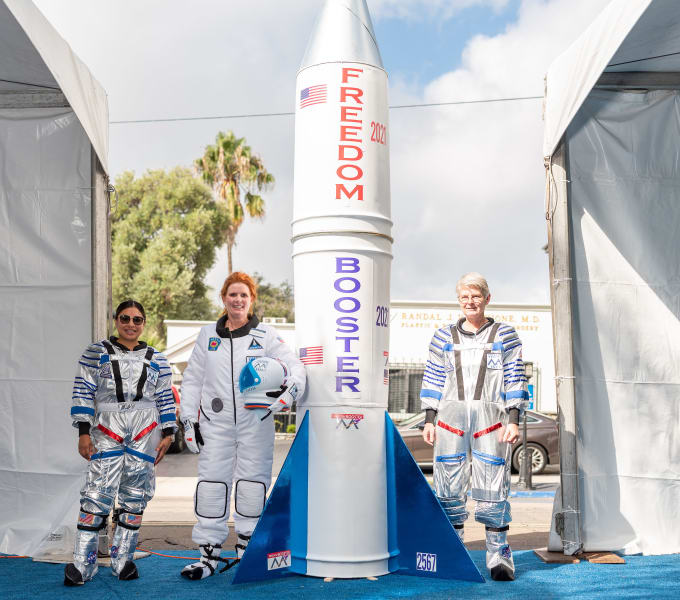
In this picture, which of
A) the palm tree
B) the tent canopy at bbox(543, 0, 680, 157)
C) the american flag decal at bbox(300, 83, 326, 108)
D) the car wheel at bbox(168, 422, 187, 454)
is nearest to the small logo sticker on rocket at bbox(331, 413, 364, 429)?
the american flag decal at bbox(300, 83, 326, 108)

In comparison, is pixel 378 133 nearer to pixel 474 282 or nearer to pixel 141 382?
pixel 474 282

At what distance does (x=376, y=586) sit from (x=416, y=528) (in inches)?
20.6

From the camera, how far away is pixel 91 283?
6555 mm

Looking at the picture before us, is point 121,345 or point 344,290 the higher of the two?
point 344,290

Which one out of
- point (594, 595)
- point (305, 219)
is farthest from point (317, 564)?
point (305, 219)

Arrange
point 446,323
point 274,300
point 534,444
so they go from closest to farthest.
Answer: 1. point 534,444
2. point 446,323
3. point 274,300

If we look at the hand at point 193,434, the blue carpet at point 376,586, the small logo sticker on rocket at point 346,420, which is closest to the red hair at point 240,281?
the hand at point 193,434

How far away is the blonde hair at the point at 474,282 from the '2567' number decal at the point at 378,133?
1188mm

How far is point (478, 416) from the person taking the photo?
5371 mm

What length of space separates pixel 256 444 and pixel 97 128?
10.0ft

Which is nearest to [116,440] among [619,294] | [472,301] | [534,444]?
[472,301]

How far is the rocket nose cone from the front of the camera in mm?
5508

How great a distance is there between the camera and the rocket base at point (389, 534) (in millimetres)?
5164

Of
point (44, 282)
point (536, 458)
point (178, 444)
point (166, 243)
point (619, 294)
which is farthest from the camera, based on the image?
point (166, 243)
